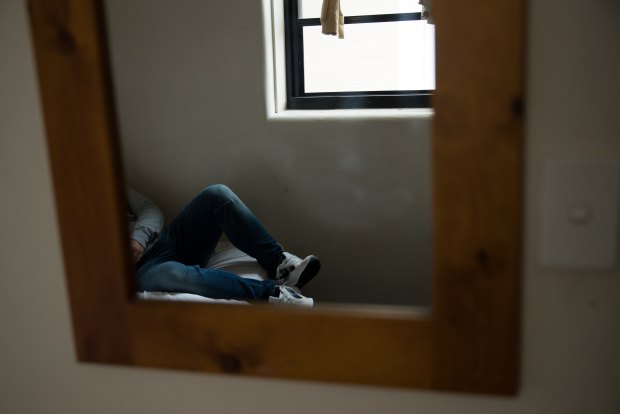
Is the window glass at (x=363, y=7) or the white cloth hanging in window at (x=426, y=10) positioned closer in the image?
the white cloth hanging in window at (x=426, y=10)

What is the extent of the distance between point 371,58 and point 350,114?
12.0 inches

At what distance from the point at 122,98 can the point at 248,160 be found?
1.99 feet

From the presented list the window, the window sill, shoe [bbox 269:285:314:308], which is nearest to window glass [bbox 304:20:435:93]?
the window

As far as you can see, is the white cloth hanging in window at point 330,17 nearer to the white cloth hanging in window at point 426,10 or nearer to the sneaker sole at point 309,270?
the white cloth hanging in window at point 426,10

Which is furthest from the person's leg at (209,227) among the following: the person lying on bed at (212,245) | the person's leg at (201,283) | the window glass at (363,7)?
the window glass at (363,7)

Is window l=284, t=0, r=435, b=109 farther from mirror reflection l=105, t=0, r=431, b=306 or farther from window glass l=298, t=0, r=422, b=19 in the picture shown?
mirror reflection l=105, t=0, r=431, b=306

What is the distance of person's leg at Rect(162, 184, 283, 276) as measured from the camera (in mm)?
2109

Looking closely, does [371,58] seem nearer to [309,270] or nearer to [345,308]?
[309,270]

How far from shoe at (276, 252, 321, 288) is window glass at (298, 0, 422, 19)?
3.61 feet

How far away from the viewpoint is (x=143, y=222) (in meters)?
2.12

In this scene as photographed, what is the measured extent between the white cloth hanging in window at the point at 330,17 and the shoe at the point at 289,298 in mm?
1044

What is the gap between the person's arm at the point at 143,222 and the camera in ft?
6.59

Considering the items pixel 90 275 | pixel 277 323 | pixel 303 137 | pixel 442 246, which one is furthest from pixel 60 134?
pixel 303 137

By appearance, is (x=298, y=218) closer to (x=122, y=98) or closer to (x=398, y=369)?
(x=122, y=98)
